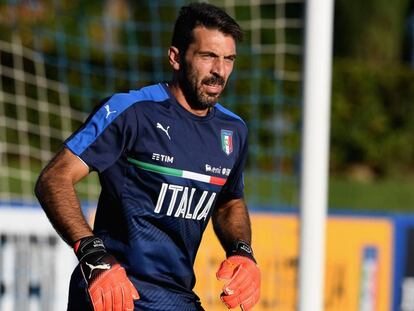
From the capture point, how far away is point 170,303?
4.04 m

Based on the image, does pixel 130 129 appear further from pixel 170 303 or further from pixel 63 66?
pixel 63 66

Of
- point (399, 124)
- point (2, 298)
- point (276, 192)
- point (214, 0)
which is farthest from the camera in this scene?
point (399, 124)

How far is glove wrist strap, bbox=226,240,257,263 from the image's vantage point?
425 cm

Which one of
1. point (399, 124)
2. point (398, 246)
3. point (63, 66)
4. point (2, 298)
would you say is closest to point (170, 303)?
point (2, 298)

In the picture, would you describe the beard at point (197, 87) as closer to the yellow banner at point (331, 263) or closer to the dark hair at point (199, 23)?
the dark hair at point (199, 23)

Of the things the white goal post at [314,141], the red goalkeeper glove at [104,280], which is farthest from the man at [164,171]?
the white goal post at [314,141]

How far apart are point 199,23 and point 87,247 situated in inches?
40.7

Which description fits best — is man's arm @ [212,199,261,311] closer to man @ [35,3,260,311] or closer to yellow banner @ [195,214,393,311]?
man @ [35,3,260,311]

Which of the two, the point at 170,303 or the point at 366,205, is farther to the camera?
the point at 366,205

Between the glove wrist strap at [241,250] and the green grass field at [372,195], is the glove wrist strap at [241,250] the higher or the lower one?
the higher one

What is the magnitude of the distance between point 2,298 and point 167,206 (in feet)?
12.2

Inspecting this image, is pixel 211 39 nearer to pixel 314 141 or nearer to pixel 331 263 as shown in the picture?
pixel 314 141

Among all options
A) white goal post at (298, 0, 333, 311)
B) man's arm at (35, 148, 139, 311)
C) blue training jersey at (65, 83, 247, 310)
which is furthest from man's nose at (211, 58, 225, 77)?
white goal post at (298, 0, 333, 311)

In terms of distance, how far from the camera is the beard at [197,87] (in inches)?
157
